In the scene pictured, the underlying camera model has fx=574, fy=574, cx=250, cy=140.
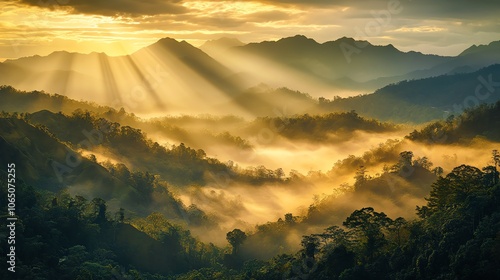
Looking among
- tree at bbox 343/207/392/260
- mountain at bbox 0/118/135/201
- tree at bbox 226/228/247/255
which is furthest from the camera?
mountain at bbox 0/118/135/201

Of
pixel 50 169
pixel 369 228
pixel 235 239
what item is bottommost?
pixel 235 239

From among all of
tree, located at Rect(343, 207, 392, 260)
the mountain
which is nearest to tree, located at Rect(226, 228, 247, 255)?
the mountain

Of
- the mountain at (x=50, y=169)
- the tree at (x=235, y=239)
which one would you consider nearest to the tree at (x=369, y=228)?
the tree at (x=235, y=239)

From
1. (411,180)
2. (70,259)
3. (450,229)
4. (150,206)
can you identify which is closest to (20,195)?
(70,259)

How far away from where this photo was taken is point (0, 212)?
11225 centimetres

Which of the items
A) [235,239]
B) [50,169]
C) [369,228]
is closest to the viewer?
[369,228]

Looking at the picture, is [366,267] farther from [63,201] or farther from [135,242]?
[63,201]

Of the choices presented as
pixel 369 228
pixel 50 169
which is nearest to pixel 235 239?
pixel 369 228

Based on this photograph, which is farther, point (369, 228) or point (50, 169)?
point (50, 169)

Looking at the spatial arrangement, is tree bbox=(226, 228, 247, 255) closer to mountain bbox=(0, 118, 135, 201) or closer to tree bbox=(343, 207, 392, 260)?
mountain bbox=(0, 118, 135, 201)

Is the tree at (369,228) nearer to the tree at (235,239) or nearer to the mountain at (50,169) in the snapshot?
the tree at (235,239)

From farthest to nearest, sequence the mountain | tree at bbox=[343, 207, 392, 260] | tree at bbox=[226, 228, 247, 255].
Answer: the mountain
tree at bbox=[226, 228, 247, 255]
tree at bbox=[343, 207, 392, 260]

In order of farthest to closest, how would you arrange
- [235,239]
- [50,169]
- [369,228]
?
[50,169] → [235,239] → [369,228]

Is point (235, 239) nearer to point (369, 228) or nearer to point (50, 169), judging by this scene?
point (369, 228)
